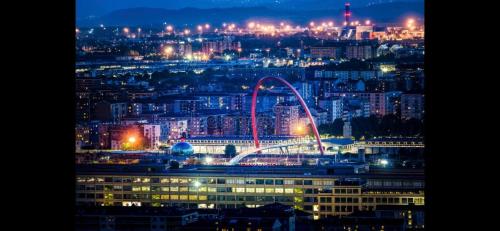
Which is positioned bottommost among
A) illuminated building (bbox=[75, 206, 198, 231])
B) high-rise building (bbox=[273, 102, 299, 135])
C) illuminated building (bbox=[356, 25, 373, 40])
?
illuminated building (bbox=[75, 206, 198, 231])

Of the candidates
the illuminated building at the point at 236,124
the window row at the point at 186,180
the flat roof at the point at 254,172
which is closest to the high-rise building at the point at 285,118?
the illuminated building at the point at 236,124

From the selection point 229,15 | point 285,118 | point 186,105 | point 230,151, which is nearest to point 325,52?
point 229,15

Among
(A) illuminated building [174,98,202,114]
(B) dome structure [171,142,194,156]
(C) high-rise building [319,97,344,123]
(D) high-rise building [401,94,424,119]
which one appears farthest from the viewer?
(A) illuminated building [174,98,202,114]

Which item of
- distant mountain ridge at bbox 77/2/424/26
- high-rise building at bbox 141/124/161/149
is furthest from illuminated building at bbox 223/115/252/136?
distant mountain ridge at bbox 77/2/424/26

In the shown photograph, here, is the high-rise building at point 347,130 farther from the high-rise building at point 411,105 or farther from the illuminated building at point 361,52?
the illuminated building at point 361,52

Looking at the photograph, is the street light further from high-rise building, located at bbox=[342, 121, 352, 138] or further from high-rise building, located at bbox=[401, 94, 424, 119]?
high-rise building, located at bbox=[401, 94, 424, 119]

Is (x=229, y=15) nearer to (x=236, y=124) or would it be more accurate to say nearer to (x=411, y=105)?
(x=411, y=105)
